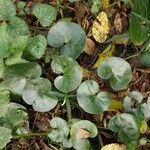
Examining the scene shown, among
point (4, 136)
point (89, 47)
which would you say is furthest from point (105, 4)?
point (4, 136)

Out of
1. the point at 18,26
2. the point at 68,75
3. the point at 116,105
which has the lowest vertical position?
the point at 116,105

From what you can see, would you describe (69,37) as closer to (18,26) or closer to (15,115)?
(18,26)

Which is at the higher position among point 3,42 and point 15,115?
point 3,42

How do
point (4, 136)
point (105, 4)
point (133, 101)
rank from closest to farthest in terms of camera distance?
point (4, 136)
point (133, 101)
point (105, 4)

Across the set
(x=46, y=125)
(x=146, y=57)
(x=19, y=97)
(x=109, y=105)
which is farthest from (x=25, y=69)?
(x=146, y=57)

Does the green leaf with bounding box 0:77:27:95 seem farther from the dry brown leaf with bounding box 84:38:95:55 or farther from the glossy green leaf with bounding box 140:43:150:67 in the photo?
the glossy green leaf with bounding box 140:43:150:67

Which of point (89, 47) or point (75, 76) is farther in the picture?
point (89, 47)
